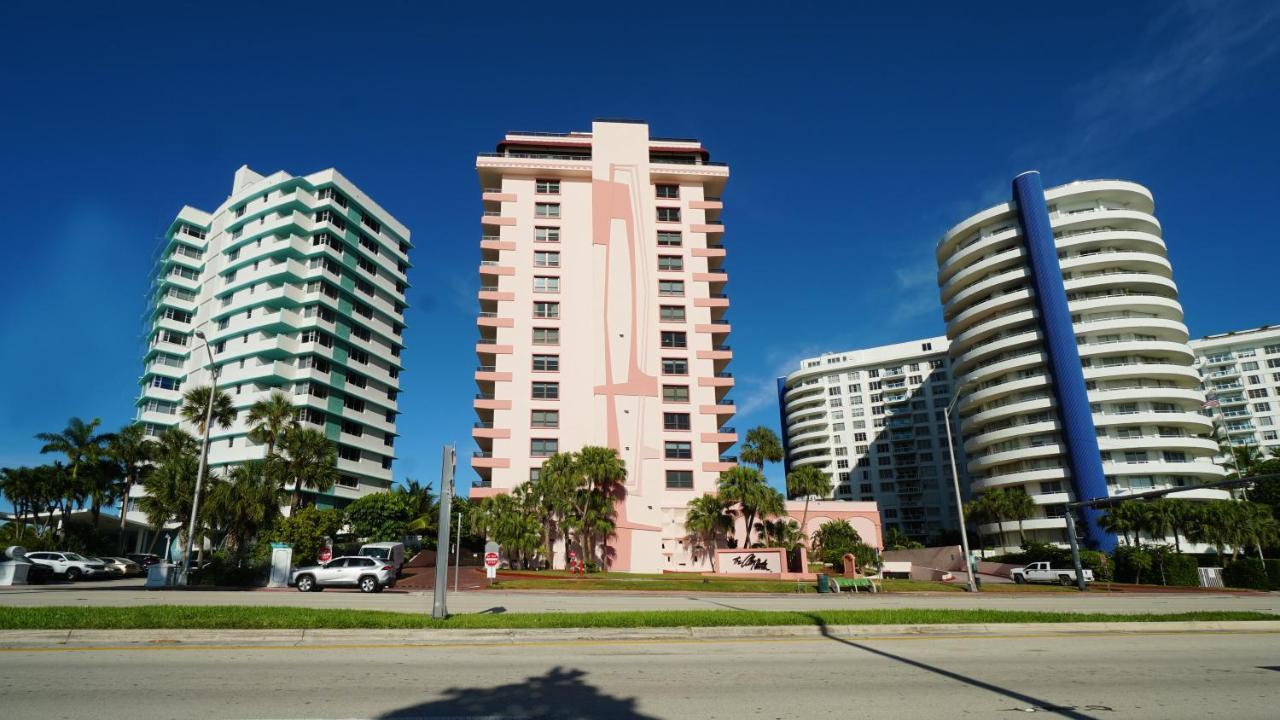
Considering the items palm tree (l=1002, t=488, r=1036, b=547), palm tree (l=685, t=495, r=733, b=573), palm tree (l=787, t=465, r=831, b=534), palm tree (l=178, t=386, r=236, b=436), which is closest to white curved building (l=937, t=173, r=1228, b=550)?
palm tree (l=1002, t=488, r=1036, b=547)

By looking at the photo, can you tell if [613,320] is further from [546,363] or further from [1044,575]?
[1044,575]

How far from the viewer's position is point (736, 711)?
7.40 metres

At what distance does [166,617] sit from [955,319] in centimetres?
8918

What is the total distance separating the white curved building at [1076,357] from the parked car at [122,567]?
80.1 metres

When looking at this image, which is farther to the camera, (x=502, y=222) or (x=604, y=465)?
(x=502, y=222)

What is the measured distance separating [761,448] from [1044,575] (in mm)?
24600

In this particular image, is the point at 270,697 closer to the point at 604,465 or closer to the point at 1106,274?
the point at 604,465

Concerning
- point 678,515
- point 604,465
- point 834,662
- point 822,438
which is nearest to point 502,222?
point 604,465

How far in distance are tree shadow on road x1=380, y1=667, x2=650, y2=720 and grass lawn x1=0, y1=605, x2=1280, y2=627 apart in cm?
503

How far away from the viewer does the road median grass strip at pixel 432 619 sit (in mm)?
12422

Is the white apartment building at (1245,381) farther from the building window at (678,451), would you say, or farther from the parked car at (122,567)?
the parked car at (122,567)

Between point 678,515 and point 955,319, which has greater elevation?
point 955,319

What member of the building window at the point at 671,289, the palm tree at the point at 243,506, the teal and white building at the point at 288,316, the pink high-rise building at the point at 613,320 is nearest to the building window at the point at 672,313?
the pink high-rise building at the point at 613,320

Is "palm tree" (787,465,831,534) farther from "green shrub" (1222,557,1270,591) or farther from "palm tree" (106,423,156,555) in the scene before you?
"palm tree" (106,423,156,555)
